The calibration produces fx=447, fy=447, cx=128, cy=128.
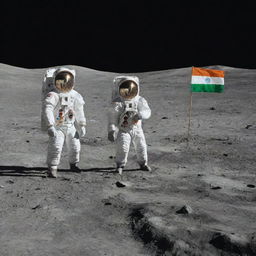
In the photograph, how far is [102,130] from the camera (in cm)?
611

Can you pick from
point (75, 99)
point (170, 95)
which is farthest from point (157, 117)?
point (75, 99)

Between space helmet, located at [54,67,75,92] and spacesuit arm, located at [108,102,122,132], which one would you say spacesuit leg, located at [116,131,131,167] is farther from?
space helmet, located at [54,67,75,92]

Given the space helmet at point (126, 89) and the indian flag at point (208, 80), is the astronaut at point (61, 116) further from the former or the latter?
the indian flag at point (208, 80)

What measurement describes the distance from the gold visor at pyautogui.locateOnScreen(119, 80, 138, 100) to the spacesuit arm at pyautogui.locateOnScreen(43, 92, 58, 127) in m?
0.61

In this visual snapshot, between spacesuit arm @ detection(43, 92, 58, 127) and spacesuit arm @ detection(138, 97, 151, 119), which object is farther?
spacesuit arm @ detection(138, 97, 151, 119)

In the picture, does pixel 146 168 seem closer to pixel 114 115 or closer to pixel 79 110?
pixel 114 115

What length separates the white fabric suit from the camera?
388cm

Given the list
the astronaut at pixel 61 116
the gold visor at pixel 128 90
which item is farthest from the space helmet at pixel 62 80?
the gold visor at pixel 128 90

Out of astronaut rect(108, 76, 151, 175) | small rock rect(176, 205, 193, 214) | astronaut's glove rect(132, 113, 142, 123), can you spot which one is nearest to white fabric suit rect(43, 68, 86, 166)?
astronaut rect(108, 76, 151, 175)

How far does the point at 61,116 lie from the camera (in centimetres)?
399

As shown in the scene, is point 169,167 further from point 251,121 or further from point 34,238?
point 251,121

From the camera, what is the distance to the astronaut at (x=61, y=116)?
3.88 m

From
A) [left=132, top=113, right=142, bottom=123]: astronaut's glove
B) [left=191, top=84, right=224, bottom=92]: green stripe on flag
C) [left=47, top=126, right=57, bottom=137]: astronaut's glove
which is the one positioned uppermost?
[left=191, top=84, right=224, bottom=92]: green stripe on flag

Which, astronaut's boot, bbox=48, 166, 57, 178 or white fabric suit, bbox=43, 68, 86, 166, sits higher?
white fabric suit, bbox=43, 68, 86, 166
